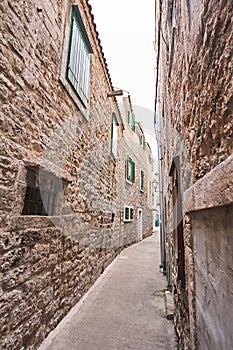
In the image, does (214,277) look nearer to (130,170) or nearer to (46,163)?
(46,163)

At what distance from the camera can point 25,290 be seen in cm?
212

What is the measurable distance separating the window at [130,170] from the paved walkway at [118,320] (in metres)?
5.43

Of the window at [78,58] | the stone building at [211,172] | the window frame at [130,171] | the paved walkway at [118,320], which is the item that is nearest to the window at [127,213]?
the window frame at [130,171]

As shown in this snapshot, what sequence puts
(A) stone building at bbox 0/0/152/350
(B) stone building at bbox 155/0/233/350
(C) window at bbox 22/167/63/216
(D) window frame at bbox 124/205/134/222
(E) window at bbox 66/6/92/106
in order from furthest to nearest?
(D) window frame at bbox 124/205/134/222
(E) window at bbox 66/6/92/106
(C) window at bbox 22/167/63/216
(A) stone building at bbox 0/0/152/350
(B) stone building at bbox 155/0/233/350

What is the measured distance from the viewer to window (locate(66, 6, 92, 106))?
3.47 meters

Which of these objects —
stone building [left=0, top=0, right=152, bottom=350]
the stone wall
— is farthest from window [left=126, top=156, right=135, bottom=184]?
the stone wall

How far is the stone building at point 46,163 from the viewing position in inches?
76.2

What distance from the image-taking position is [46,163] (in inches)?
103

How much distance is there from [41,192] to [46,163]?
14.6 inches

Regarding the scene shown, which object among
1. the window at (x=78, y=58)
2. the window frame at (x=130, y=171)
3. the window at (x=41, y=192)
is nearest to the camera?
the window at (x=41, y=192)

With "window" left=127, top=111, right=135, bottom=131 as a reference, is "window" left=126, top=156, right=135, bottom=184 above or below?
below

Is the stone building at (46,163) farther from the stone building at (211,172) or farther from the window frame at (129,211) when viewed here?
the window frame at (129,211)

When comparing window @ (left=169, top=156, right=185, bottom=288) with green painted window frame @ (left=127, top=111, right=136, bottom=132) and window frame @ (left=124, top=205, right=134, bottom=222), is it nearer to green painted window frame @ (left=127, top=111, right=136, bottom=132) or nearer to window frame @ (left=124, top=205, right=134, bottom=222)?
window frame @ (left=124, top=205, right=134, bottom=222)

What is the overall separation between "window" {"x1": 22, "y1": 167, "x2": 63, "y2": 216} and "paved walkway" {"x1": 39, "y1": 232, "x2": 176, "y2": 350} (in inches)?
61.1
